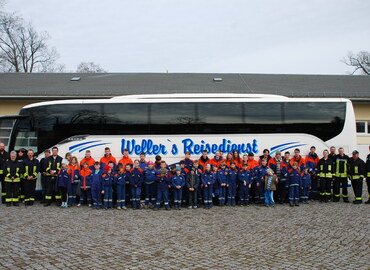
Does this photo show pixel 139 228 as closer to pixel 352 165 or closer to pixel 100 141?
pixel 100 141

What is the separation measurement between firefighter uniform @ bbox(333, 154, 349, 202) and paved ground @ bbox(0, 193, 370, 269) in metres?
1.41

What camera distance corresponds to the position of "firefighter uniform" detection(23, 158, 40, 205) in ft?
38.4

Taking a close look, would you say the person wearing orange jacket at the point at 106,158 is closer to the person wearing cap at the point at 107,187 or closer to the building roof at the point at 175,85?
the person wearing cap at the point at 107,187

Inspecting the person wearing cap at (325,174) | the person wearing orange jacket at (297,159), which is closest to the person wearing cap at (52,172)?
the person wearing orange jacket at (297,159)

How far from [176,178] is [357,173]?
577 centimetres

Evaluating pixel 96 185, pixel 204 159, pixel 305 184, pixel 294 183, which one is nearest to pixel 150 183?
pixel 96 185

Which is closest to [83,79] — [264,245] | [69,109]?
[69,109]

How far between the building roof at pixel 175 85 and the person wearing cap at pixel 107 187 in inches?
396

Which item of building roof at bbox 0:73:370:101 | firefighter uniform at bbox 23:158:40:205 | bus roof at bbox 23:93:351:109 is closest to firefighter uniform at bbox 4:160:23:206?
firefighter uniform at bbox 23:158:40:205

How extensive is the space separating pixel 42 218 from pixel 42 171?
257 centimetres

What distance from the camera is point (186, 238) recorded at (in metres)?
7.63

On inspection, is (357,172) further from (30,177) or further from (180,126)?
(30,177)

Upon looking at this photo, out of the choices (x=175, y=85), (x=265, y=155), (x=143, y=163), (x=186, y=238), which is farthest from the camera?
(x=175, y=85)

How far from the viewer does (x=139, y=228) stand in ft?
28.2
